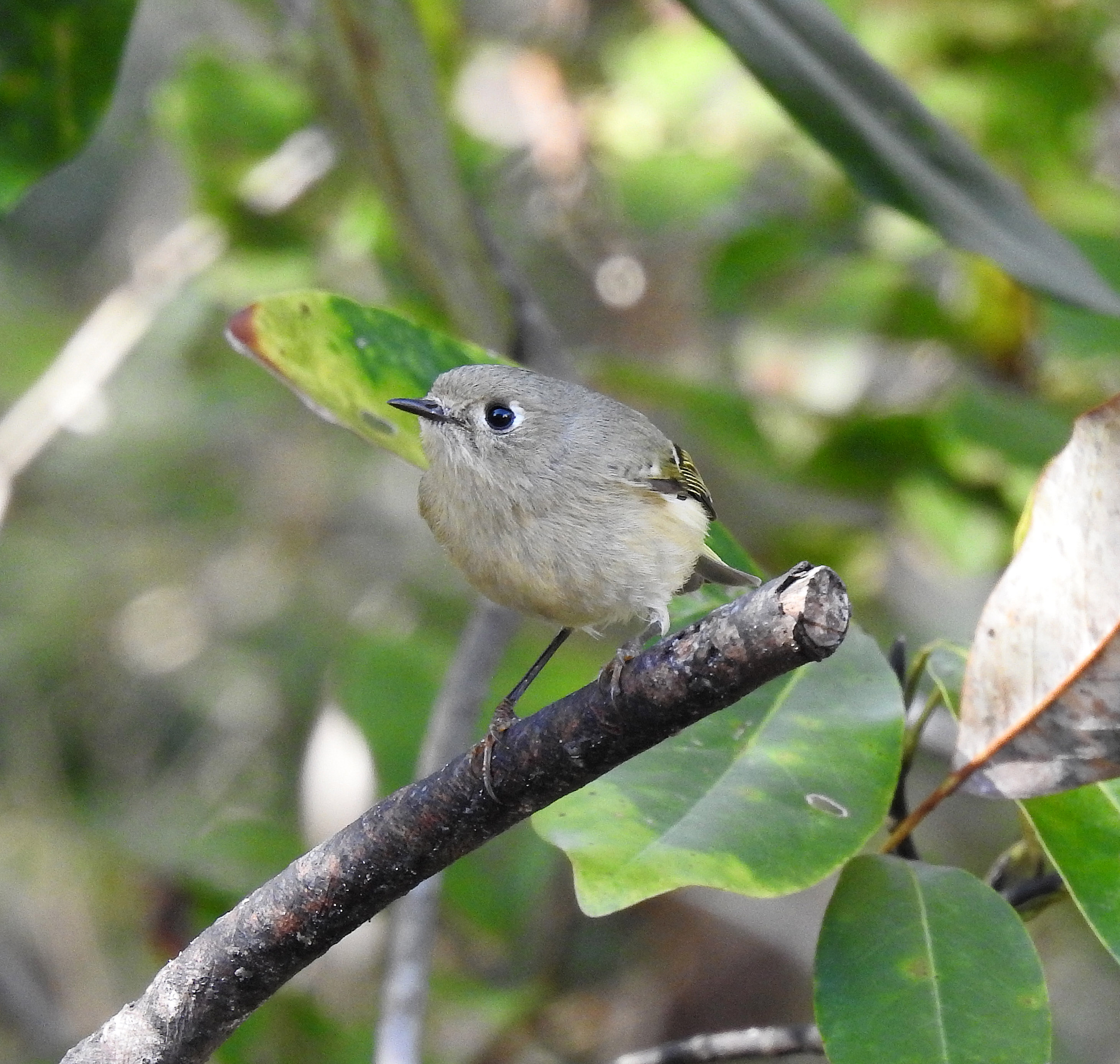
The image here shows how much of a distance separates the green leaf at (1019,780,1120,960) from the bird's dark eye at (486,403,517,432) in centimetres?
92

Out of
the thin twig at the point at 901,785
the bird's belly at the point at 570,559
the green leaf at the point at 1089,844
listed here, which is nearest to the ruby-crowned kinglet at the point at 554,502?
the bird's belly at the point at 570,559

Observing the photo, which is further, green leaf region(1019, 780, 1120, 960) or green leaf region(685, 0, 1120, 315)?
green leaf region(685, 0, 1120, 315)

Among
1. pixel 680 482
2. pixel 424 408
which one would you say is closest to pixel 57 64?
pixel 424 408

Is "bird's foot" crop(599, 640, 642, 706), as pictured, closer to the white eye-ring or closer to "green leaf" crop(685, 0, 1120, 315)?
the white eye-ring

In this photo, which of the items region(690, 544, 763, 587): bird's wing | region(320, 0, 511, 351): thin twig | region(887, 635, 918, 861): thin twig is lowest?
region(887, 635, 918, 861): thin twig

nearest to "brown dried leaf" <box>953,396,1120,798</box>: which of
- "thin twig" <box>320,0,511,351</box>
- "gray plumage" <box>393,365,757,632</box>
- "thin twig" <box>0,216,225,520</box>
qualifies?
"gray plumage" <box>393,365,757,632</box>

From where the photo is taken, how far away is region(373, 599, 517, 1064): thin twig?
173 centimetres

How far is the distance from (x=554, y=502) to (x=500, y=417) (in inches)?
9.0

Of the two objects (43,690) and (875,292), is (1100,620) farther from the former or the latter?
(43,690)

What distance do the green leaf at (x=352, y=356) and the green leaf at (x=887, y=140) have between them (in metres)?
0.58

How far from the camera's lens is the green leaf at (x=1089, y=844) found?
1.27m

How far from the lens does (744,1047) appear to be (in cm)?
149

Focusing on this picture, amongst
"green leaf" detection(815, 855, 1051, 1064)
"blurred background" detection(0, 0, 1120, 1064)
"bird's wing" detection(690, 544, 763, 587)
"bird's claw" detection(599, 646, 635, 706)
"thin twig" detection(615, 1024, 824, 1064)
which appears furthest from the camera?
"blurred background" detection(0, 0, 1120, 1064)

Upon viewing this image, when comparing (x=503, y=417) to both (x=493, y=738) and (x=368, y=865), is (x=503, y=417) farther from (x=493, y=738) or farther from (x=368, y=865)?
(x=368, y=865)
